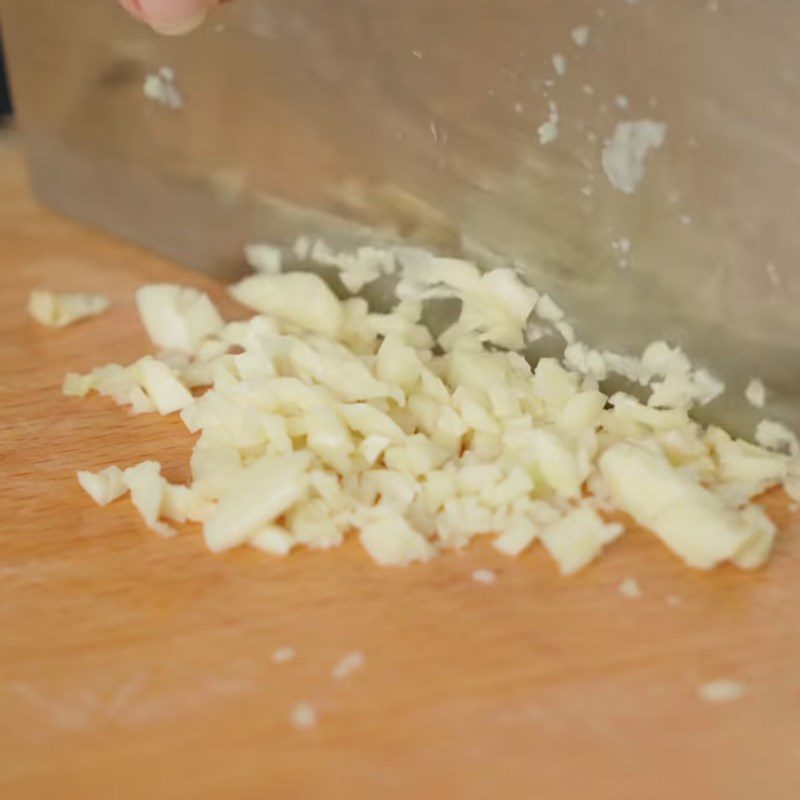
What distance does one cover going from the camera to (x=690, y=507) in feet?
2.84

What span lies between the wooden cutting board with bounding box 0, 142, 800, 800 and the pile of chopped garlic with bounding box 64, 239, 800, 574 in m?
0.02

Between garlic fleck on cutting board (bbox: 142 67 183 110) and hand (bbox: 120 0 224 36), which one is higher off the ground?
hand (bbox: 120 0 224 36)

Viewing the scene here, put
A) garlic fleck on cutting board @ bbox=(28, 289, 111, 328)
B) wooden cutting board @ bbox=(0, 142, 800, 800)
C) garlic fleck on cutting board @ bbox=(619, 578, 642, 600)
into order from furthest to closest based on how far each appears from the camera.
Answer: garlic fleck on cutting board @ bbox=(28, 289, 111, 328) < garlic fleck on cutting board @ bbox=(619, 578, 642, 600) < wooden cutting board @ bbox=(0, 142, 800, 800)

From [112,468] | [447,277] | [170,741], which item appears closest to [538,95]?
[447,277]

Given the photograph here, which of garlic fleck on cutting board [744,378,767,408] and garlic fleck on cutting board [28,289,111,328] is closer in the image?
garlic fleck on cutting board [744,378,767,408]

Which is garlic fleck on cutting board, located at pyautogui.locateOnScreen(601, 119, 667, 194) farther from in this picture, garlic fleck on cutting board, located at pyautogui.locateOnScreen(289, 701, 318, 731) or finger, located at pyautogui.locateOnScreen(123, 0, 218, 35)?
garlic fleck on cutting board, located at pyautogui.locateOnScreen(289, 701, 318, 731)

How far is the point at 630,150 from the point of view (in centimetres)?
93

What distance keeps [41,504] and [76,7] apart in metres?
0.66

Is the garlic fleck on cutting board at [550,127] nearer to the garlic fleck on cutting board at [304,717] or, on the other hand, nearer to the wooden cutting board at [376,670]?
the wooden cutting board at [376,670]

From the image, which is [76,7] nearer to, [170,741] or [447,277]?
[447,277]

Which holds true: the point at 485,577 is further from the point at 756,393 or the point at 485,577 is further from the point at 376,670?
the point at 756,393

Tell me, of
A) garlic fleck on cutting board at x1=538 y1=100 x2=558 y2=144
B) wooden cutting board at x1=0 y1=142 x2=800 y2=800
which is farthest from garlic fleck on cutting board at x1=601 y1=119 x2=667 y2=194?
wooden cutting board at x1=0 y1=142 x2=800 y2=800

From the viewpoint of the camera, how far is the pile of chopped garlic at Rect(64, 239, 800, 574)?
2.89 feet

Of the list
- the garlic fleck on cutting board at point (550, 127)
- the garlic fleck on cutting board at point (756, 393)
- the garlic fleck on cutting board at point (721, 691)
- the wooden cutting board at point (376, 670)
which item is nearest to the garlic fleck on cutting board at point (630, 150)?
the garlic fleck on cutting board at point (550, 127)
